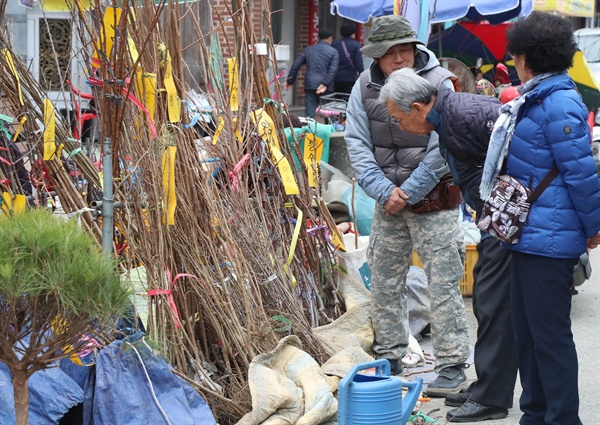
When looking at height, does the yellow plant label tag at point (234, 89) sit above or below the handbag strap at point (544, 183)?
above

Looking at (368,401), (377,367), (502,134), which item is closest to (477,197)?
(502,134)

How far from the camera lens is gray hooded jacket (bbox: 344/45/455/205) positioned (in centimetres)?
469

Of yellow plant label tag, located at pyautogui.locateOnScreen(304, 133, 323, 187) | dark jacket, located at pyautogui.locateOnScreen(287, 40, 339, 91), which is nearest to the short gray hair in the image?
yellow plant label tag, located at pyautogui.locateOnScreen(304, 133, 323, 187)

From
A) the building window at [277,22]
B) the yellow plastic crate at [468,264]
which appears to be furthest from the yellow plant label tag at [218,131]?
the building window at [277,22]

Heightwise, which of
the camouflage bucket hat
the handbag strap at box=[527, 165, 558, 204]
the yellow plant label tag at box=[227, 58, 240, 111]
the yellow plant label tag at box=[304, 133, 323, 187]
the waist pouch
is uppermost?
the camouflage bucket hat

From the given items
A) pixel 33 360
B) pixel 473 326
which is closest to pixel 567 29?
pixel 33 360

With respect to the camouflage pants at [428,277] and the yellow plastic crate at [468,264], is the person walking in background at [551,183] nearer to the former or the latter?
the camouflage pants at [428,277]

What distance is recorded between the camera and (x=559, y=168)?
355cm

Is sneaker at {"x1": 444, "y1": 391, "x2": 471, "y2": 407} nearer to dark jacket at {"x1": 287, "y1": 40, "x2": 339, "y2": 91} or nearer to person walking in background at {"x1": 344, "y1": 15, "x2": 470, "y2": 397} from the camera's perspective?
person walking in background at {"x1": 344, "y1": 15, "x2": 470, "y2": 397}

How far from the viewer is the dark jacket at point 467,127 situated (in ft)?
12.8

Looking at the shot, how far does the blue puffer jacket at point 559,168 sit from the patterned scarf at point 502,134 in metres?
0.03

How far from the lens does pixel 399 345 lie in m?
5.05

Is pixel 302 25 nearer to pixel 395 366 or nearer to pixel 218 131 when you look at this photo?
pixel 395 366

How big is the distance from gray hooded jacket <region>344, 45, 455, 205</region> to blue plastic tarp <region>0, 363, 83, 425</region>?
5.95 feet
